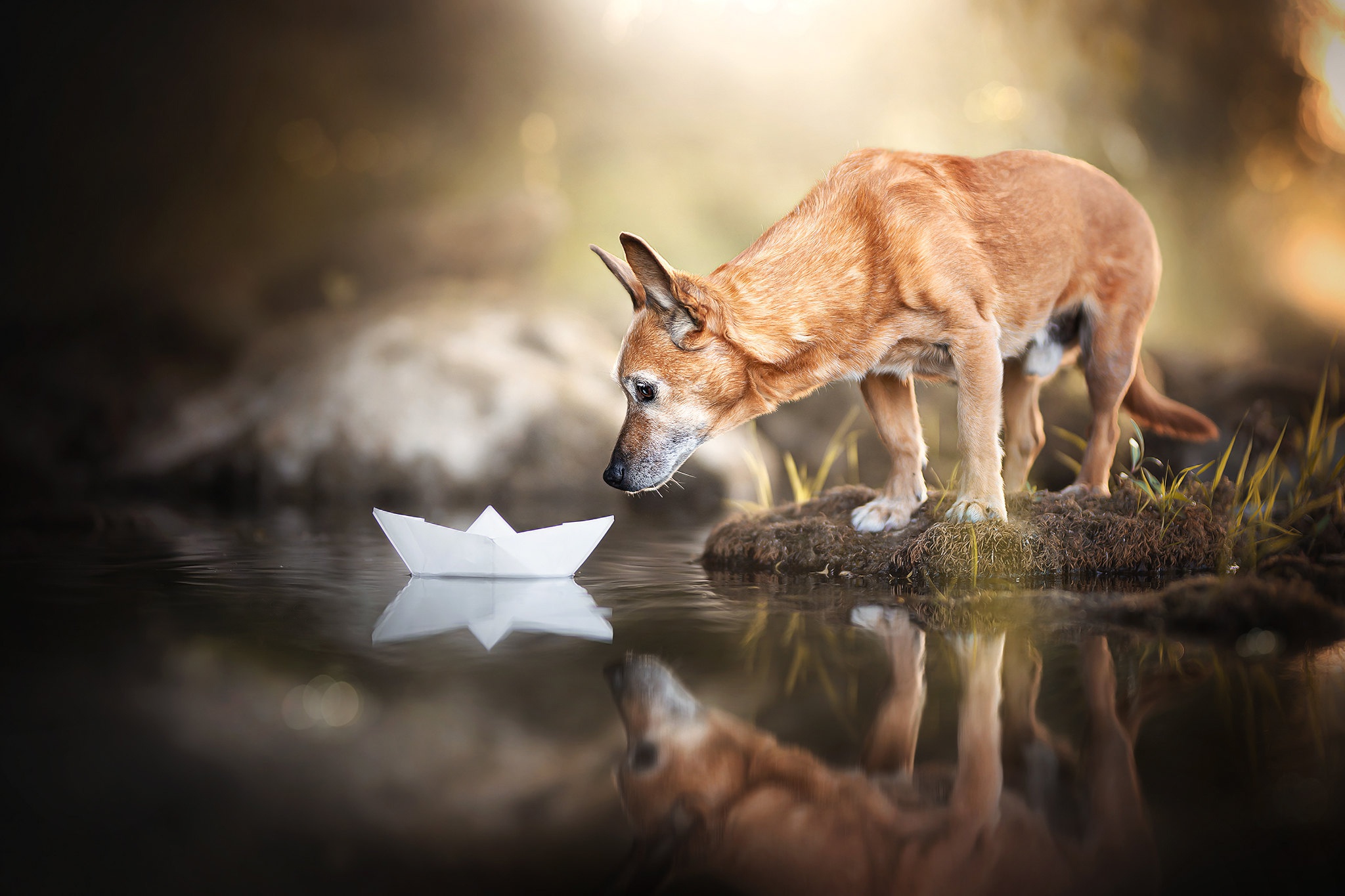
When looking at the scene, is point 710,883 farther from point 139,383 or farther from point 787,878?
point 139,383

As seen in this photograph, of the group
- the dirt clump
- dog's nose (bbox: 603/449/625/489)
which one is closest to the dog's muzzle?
dog's nose (bbox: 603/449/625/489)

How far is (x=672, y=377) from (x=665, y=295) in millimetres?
333

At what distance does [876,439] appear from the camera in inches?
364

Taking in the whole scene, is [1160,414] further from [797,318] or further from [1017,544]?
[797,318]

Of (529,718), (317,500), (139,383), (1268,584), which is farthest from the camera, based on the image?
(139,383)

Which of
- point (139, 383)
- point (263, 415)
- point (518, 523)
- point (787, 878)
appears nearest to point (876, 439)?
point (518, 523)

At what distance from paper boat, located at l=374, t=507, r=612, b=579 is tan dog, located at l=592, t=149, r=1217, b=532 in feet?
1.08

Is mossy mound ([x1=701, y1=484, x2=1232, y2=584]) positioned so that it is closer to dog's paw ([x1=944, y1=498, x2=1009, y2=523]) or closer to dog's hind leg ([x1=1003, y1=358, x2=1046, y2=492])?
dog's paw ([x1=944, y1=498, x2=1009, y2=523])

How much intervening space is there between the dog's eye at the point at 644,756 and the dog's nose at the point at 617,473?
1944 millimetres

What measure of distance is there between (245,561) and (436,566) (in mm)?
1017

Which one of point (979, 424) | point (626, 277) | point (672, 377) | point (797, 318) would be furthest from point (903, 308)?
point (626, 277)

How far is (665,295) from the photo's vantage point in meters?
3.35

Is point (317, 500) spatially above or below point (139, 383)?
below

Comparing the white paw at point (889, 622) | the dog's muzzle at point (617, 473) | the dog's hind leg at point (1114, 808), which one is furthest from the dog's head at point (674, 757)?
the dog's muzzle at point (617, 473)
